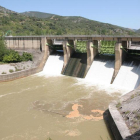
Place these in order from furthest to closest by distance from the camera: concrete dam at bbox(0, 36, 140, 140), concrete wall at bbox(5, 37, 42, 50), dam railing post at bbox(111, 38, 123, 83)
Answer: concrete wall at bbox(5, 37, 42, 50) → dam railing post at bbox(111, 38, 123, 83) → concrete dam at bbox(0, 36, 140, 140)

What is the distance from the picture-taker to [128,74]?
15.7 meters

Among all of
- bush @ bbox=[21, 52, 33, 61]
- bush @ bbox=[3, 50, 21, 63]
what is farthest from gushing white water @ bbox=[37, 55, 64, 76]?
bush @ bbox=[3, 50, 21, 63]

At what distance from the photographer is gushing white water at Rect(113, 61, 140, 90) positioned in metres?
14.8

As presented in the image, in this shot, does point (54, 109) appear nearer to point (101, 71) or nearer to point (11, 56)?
point (101, 71)

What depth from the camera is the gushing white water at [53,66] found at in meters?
20.6

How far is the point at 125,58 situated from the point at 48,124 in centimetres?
1113

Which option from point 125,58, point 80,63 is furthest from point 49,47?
point 125,58

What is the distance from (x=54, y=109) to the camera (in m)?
11.4

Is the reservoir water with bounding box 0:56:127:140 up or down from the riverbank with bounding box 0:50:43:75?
down

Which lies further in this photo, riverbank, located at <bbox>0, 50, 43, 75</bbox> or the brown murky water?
riverbank, located at <bbox>0, 50, 43, 75</bbox>

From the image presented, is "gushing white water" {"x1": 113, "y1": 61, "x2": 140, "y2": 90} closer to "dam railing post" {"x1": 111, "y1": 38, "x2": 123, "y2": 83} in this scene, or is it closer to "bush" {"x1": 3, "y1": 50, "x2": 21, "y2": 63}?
"dam railing post" {"x1": 111, "y1": 38, "x2": 123, "y2": 83}

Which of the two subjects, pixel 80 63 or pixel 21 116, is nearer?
pixel 21 116

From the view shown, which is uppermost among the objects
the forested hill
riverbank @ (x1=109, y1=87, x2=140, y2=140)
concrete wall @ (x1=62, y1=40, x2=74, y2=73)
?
the forested hill

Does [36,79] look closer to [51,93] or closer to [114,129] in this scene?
[51,93]
